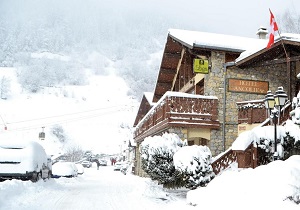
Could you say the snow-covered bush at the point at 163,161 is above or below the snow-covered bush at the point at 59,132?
below

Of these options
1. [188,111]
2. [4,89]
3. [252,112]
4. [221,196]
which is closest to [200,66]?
[188,111]

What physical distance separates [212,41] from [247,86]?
2.68 metres

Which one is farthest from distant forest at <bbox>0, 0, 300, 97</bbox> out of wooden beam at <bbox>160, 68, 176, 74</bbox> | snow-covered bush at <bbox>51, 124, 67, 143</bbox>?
wooden beam at <bbox>160, 68, 176, 74</bbox>

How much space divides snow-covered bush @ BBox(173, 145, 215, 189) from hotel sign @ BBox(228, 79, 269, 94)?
6530 mm

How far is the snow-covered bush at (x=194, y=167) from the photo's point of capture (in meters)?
9.95

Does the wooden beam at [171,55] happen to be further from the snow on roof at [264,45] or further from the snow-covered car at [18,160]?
the snow-covered car at [18,160]

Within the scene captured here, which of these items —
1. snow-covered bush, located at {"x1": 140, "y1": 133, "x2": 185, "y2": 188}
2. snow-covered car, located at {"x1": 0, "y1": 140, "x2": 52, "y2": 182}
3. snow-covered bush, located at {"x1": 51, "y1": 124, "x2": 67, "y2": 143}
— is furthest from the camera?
snow-covered bush, located at {"x1": 51, "y1": 124, "x2": 67, "y2": 143}

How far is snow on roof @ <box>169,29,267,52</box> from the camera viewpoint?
15352 mm

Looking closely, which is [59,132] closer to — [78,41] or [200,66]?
[200,66]

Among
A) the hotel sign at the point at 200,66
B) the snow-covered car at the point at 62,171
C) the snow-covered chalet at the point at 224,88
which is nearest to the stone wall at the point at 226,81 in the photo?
the snow-covered chalet at the point at 224,88

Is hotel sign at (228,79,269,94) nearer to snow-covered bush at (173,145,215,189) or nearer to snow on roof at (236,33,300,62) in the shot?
snow on roof at (236,33,300,62)

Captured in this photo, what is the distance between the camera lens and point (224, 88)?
15820 mm

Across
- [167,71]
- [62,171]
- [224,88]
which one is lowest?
[62,171]

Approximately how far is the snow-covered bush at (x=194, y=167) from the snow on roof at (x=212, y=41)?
20.8 ft
